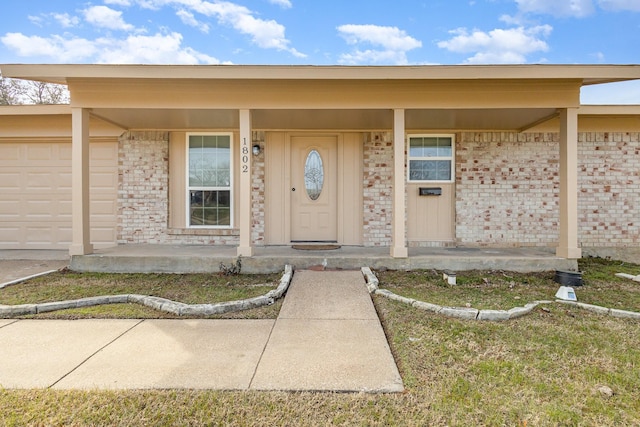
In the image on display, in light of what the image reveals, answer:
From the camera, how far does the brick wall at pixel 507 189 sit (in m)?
6.70

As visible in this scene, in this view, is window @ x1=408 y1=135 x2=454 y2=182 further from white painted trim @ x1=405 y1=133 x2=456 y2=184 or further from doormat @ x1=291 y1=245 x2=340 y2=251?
doormat @ x1=291 y1=245 x2=340 y2=251

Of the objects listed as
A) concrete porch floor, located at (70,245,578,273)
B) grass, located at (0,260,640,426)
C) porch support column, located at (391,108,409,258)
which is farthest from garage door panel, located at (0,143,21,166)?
porch support column, located at (391,108,409,258)

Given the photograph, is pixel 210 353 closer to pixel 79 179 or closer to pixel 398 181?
pixel 398 181

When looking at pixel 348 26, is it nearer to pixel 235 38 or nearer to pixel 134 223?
pixel 235 38

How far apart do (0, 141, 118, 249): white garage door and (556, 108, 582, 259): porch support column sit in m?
8.87

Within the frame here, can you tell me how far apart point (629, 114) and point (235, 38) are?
1048 centimetres

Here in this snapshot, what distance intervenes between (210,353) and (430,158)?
5.55 m

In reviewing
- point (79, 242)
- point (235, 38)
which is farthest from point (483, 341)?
point (235, 38)

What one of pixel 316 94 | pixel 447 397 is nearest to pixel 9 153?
pixel 316 94

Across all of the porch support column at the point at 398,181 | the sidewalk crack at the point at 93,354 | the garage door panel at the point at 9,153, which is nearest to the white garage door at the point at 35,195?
the garage door panel at the point at 9,153

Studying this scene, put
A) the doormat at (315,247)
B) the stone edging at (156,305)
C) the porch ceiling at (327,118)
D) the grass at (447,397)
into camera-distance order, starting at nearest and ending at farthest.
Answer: the grass at (447,397)
the stone edging at (156,305)
the porch ceiling at (327,118)
the doormat at (315,247)

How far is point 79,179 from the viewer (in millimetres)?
5309

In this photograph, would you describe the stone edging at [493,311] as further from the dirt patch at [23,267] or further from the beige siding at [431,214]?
the dirt patch at [23,267]

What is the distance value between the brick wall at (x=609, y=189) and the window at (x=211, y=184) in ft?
22.4
